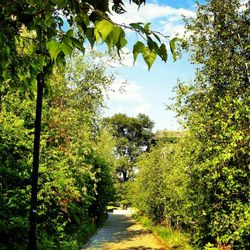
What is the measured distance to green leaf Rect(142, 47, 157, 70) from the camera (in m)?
2.45

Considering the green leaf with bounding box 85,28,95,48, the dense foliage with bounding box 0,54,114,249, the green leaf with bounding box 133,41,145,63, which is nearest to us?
the green leaf with bounding box 133,41,145,63

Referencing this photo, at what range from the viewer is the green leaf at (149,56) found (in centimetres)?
245

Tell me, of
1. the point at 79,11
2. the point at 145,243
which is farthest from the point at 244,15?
the point at 145,243

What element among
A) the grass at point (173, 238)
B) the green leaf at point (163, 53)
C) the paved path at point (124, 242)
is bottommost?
the paved path at point (124, 242)

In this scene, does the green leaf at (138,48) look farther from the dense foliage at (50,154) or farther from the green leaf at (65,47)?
the dense foliage at (50,154)

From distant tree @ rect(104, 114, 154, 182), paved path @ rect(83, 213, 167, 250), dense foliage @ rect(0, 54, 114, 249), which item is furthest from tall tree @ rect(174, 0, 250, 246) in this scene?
distant tree @ rect(104, 114, 154, 182)

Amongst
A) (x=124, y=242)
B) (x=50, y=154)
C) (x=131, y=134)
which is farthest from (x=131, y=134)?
(x=50, y=154)

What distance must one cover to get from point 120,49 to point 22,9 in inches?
71.9

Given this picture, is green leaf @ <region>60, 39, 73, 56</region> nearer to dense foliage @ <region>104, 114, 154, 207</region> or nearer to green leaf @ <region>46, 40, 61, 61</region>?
green leaf @ <region>46, 40, 61, 61</region>

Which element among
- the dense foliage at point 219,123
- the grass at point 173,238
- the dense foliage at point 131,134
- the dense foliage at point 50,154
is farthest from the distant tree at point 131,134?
the dense foliage at point 219,123

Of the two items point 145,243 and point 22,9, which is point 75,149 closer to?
point 145,243

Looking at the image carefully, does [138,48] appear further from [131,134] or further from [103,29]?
[131,134]

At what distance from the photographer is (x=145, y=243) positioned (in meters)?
25.9

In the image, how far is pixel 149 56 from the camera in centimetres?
246
